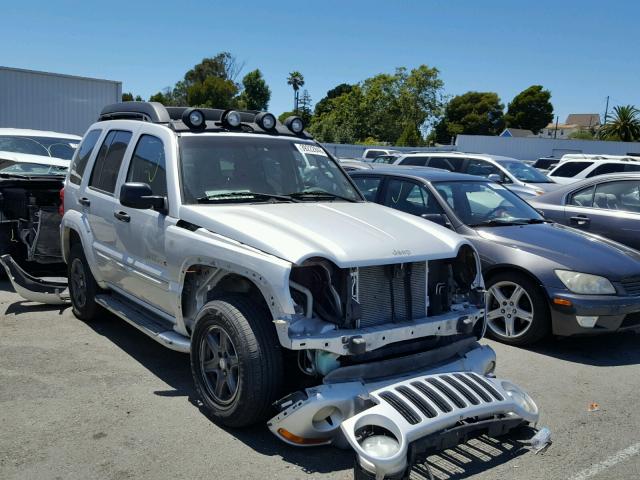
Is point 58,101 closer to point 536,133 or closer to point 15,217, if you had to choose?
point 15,217

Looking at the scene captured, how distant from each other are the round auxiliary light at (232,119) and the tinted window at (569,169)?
49.7 ft

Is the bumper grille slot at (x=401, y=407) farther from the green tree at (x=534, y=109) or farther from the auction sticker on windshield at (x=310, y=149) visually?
the green tree at (x=534, y=109)

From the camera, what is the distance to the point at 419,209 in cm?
736

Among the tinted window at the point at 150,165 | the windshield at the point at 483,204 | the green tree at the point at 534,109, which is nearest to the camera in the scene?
the tinted window at the point at 150,165

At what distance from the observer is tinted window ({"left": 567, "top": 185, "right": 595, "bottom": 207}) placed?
870 centimetres

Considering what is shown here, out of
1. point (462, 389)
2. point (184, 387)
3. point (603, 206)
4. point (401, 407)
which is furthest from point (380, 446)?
point (603, 206)

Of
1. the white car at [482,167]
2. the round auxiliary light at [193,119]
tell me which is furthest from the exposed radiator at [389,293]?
the white car at [482,167]

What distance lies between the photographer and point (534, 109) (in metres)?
88.8

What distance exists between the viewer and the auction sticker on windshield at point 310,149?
18.4 ft

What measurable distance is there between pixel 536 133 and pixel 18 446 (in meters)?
93.1

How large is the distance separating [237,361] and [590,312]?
11.3ft

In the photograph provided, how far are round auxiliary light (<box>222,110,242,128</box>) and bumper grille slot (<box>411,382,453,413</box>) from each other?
2.74m

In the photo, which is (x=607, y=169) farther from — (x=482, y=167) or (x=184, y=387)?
(x=184, y=387)

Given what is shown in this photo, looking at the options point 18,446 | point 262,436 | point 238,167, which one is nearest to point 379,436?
point 262,436
